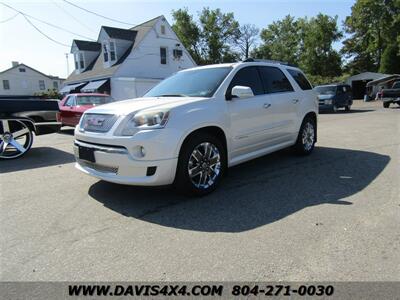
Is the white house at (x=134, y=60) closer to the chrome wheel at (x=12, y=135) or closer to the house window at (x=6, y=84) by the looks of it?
the chrome wheel at (x=12, y=135)

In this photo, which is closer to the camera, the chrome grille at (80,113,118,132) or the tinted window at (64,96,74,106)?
the chrome grille at (80,113,118,132)

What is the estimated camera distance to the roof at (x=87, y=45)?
32.2 meters

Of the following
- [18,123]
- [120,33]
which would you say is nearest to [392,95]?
[120,33]

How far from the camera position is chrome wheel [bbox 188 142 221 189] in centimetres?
445

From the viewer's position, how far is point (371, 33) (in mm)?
53531

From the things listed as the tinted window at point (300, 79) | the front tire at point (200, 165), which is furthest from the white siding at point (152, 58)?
the front tire at point (200, 165)

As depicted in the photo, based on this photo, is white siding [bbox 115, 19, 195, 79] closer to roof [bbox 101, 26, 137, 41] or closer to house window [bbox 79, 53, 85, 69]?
roof [bbox 101, 26, 137, 41]

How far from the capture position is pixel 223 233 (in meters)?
3.48

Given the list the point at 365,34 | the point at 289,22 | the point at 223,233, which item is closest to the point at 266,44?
the point at 289,22

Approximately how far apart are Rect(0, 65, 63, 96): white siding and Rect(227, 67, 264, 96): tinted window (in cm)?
4986

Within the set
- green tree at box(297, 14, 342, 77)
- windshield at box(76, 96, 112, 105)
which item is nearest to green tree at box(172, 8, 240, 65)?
green tree at box(297, 14, 342, 77)

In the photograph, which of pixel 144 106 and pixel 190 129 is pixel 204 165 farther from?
pixel 144 106

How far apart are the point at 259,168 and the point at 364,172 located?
1.76m

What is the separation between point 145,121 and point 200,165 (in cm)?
96
